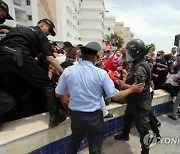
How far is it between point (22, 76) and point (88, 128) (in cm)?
111

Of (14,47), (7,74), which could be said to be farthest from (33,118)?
(14,47)

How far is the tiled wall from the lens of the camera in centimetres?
265

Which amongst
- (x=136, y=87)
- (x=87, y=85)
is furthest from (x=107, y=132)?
(x=87, y=85)

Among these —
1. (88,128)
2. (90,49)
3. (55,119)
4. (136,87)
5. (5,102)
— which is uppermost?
(90,49)

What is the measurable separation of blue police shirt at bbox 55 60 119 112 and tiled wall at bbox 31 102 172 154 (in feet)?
2.82

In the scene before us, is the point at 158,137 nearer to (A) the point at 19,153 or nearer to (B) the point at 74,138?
(B) the point at 74,138

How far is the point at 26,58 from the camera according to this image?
8.00ft

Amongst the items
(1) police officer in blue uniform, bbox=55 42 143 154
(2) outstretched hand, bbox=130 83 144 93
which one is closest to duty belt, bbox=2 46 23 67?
(1) police officer in blue uniform, bbox=55 42 143 154

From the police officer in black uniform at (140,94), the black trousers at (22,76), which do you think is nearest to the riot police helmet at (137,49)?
the police officer in black uniform at (140,94)

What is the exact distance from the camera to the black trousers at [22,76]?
2.42 m

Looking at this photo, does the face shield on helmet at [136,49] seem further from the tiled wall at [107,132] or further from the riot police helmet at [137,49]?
the tiled wall at [107,132]

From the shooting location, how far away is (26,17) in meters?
34.7

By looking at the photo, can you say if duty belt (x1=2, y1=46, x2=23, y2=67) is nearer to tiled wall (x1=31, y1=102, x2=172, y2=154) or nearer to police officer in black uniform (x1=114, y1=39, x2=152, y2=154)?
tiled wall (x1=31, y1=102, x2=172, y2=154)

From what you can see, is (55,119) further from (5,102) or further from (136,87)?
(136,87)
